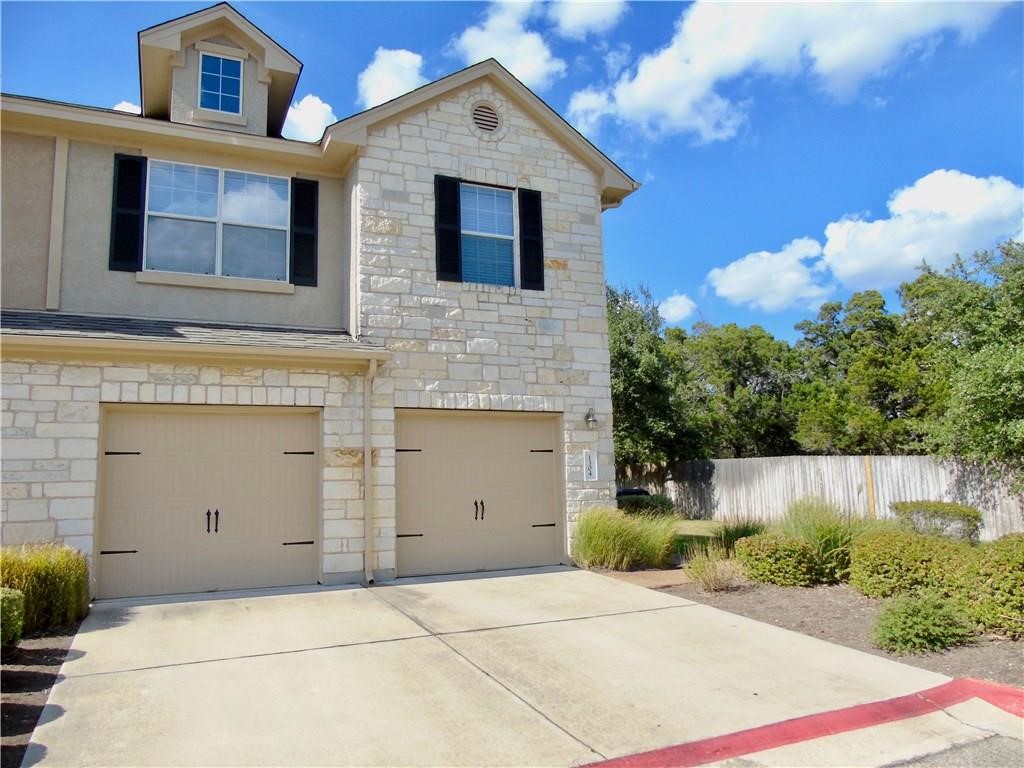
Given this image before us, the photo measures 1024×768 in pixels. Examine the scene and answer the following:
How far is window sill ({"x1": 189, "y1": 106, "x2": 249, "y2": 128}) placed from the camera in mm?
10797

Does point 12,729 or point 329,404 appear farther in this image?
point 329,404

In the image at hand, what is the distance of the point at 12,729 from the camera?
450 centimetres

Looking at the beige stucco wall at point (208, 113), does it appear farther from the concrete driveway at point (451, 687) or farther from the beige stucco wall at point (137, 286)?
the concrete driveway at point (451, 687)

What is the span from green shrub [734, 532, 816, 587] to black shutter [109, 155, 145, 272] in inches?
373

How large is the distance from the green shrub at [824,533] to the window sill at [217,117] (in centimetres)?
1033

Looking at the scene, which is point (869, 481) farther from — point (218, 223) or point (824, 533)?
point (218, 223)

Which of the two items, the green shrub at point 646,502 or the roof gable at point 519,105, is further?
the green shrub at point 646,502

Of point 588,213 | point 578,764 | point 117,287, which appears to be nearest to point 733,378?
point 588,213

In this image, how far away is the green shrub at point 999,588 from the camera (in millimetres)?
6629

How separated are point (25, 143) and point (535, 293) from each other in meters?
7.51

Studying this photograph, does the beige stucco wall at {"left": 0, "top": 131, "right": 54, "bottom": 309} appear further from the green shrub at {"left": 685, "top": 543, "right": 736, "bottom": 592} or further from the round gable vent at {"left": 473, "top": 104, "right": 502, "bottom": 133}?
the green shrub at {"left": 685, "top": 543, "right": 736, "bottom": 592}

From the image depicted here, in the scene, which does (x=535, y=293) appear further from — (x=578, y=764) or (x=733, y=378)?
(x=733, y=378)

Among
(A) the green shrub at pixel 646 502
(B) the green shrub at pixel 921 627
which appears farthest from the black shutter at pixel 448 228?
(A) the green shrub at pixel 646 502

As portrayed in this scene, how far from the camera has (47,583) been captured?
277 inches
